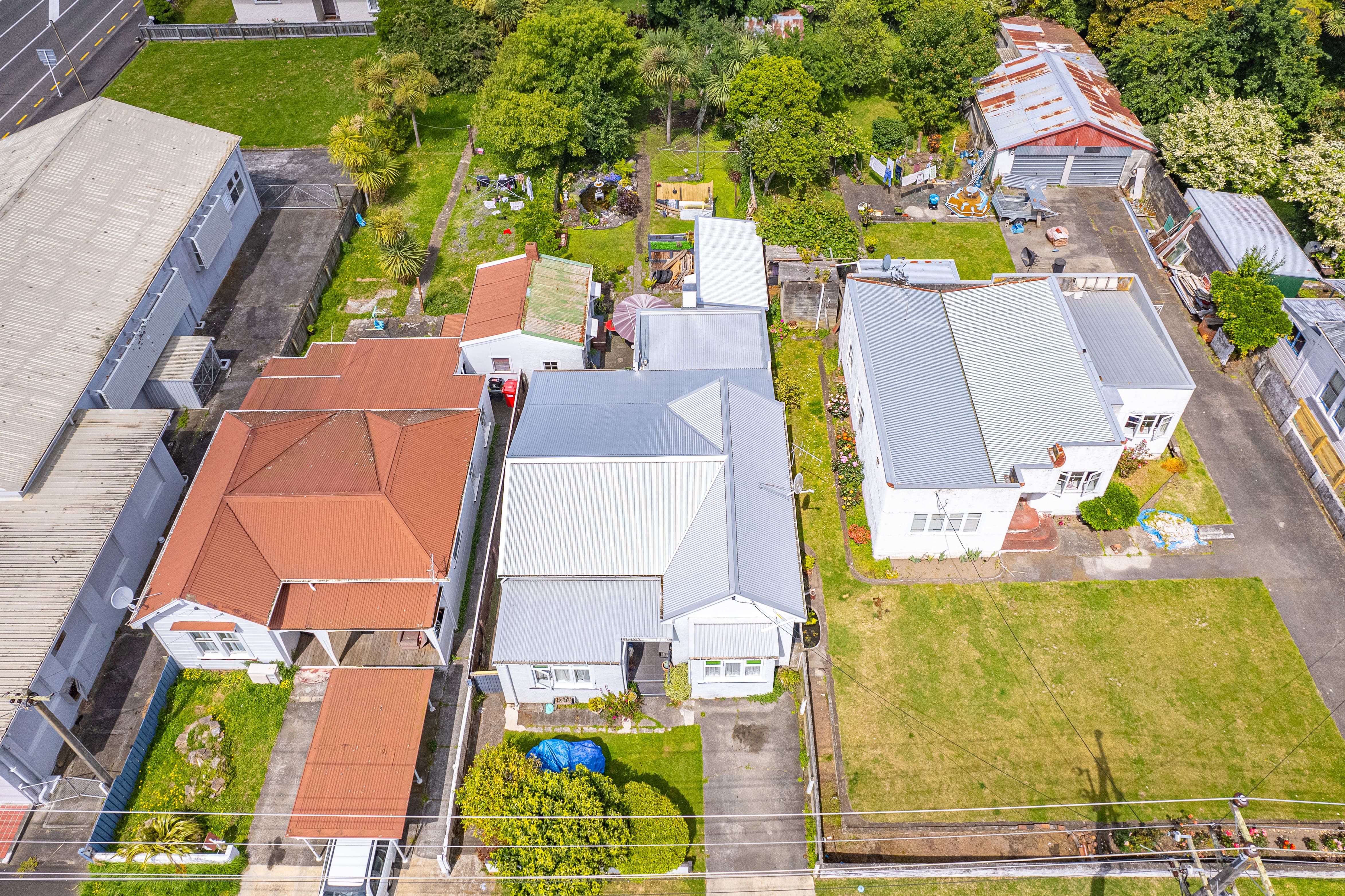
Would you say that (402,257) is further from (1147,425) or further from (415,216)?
(1147,425)

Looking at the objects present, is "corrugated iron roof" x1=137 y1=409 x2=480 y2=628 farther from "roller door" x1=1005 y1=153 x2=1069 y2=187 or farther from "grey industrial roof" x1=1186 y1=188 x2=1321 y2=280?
"grey industrial roof" x1=1186 y1=188 x2=1321 y2=280

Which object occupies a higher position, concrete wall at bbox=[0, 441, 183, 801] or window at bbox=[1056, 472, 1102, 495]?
window at bbox=[1056, 472, 1102, 495]

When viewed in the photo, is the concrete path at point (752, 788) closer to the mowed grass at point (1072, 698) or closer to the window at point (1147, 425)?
the mowed grass at point (1072, 698)

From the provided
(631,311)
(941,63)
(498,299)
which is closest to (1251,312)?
(941,63)

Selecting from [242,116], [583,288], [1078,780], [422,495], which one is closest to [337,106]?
[242,116]

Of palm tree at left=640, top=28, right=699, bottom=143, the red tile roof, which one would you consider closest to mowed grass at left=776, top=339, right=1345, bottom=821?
the red tile roof

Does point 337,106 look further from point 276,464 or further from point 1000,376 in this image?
point 1000,376
